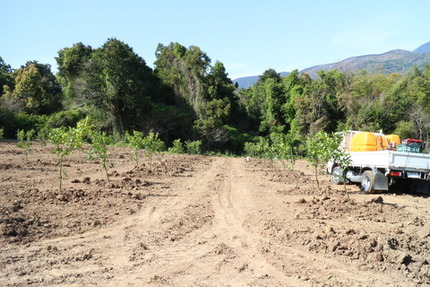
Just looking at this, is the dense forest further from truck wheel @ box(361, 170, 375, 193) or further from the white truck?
truck wheel @ box(361, 170, 375, 193)

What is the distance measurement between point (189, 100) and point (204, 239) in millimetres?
30742

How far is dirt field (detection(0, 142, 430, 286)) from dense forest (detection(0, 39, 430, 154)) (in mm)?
21937

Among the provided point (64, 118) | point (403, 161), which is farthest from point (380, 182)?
point (64, 118)

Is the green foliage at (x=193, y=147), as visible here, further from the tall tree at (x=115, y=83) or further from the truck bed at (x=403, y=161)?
the truck bed at (x=403, y=161)

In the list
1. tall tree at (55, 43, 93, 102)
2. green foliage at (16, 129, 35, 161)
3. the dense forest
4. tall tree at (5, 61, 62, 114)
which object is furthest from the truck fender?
tall tree at (5, 61, 62, 114)

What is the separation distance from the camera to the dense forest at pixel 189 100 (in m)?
30.5

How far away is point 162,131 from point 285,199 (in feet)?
84.1

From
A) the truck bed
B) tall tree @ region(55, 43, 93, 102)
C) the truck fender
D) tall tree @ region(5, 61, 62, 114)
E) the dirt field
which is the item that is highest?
tall tree @ region(55, 43, 93, 102)

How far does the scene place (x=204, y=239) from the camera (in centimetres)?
593

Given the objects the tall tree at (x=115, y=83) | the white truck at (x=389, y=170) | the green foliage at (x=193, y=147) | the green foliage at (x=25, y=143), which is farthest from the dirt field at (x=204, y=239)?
the tall tree at (x=115, y=83)

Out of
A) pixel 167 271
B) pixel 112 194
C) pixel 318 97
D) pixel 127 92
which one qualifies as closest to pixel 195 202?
pixel 112 194

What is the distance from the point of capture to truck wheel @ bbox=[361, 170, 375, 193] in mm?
10305

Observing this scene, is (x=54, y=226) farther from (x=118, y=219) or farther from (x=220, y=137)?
(x=220, y=137)

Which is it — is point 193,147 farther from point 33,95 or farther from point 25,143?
point 33,95
